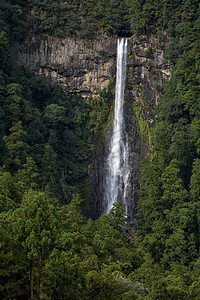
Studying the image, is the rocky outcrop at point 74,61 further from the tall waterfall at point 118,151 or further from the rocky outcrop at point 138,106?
the rocky outcrop at point 138,106

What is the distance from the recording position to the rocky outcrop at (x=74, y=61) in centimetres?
4400

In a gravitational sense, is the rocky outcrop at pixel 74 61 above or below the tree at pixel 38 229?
above

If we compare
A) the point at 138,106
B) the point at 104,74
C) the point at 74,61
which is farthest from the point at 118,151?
the point at 74,61

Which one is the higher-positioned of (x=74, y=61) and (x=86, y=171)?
(x=74, y=61)

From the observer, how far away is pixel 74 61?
146ft

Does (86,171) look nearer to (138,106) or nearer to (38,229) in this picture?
(138,106)

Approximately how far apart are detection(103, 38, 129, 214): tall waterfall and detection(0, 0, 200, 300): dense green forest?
47.6 inches

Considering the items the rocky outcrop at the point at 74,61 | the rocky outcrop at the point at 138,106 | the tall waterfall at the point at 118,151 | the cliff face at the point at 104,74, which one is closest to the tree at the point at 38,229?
the rocky outcrop at the point at 138,106

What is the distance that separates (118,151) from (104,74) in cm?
783

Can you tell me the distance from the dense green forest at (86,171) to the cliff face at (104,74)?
97 cm

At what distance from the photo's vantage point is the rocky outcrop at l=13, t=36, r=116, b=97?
4400 cm

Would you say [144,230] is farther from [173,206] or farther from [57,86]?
[57,86]

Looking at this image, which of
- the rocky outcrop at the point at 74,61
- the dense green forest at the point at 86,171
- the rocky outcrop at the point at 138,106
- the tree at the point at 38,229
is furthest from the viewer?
the rocky outcrop at the point at 74,61

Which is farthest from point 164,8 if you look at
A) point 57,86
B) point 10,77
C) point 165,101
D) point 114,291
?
point 114,291
